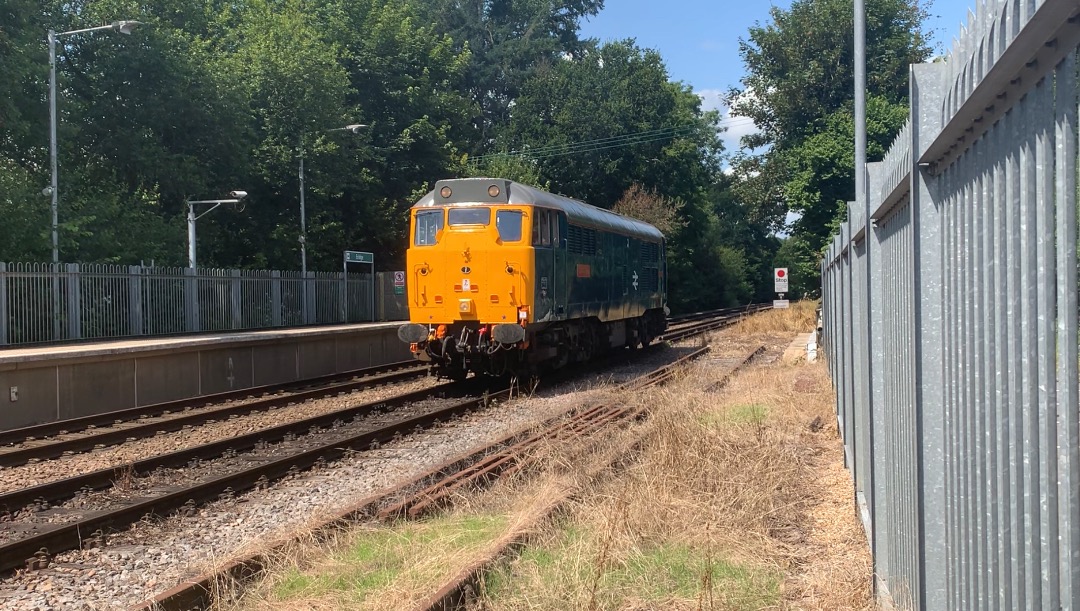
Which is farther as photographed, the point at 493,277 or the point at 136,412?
the point at 493,277

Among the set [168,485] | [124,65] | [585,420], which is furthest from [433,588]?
[124,65]

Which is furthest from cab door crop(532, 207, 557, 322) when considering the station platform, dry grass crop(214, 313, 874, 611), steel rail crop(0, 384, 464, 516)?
dry grass crop(214, 313, 874, 611)

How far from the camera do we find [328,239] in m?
32.7

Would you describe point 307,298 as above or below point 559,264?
below

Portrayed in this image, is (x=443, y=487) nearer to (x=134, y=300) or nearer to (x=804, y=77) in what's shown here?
(x=134, y=300)

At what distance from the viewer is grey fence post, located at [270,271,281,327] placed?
80.5ft

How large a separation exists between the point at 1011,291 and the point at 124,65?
95.0 feet

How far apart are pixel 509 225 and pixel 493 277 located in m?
0.90

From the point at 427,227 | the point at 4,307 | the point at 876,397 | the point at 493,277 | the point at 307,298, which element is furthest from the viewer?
the point at 307,298

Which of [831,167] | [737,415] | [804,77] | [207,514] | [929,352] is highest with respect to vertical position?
[804,77]

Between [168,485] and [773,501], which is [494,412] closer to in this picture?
[168,485]

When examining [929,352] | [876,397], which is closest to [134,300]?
Answer: [876,397]

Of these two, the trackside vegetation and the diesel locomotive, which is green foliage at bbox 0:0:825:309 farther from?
the diesel locomotive

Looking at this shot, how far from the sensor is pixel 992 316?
2.00m
